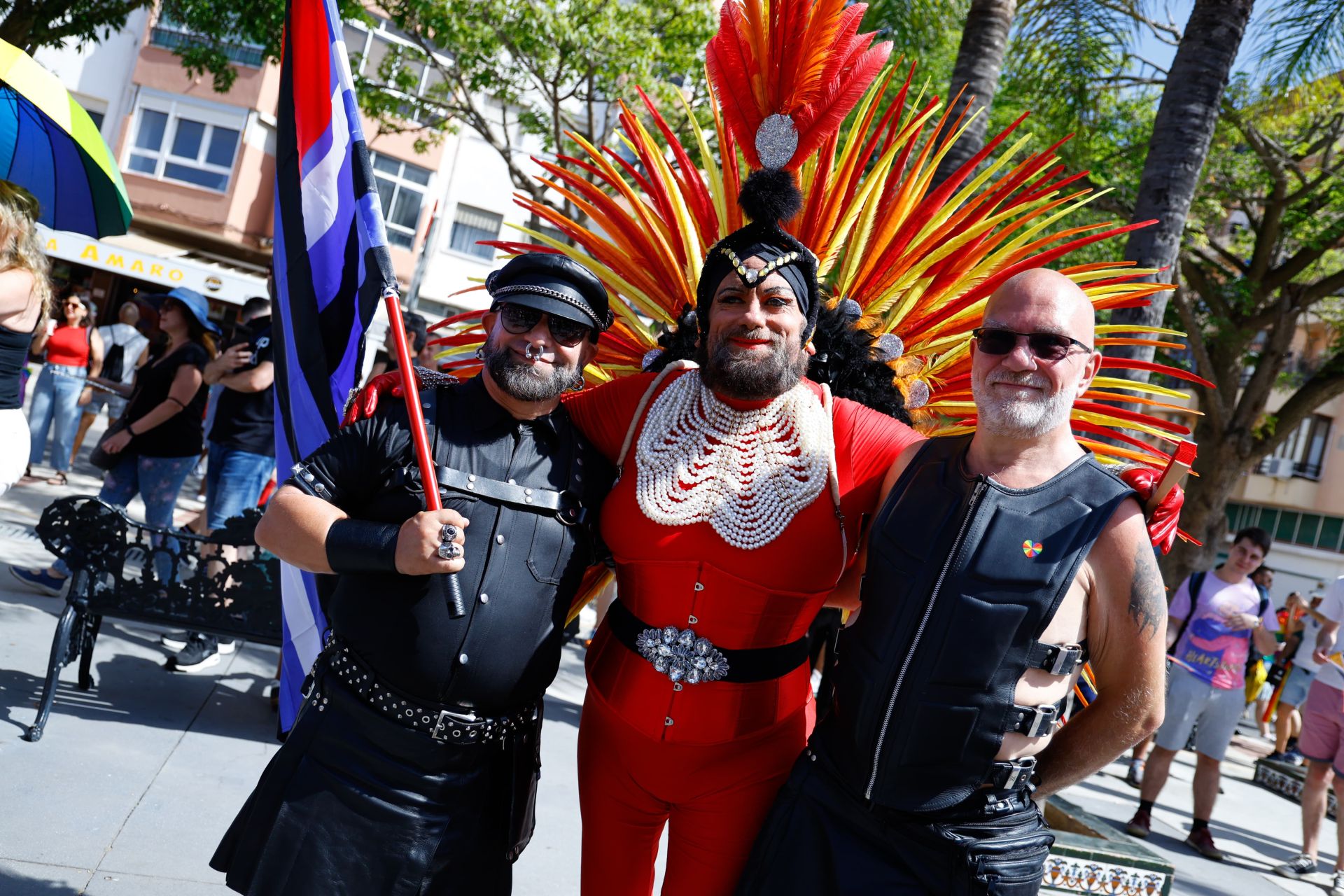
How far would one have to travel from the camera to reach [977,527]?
1.98 m

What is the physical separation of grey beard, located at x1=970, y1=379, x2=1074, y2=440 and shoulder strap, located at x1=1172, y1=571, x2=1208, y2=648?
4.73 meters

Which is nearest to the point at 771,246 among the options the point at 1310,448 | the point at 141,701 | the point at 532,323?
the point at 532,323

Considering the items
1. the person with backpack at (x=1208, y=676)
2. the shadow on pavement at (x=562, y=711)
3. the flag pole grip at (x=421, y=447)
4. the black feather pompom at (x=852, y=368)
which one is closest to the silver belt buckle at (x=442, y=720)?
the flag pole grip at (x=421, y=447)

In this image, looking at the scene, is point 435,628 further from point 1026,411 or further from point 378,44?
point 378,44

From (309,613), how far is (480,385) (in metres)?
1.18

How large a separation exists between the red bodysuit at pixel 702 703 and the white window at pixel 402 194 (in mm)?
20298

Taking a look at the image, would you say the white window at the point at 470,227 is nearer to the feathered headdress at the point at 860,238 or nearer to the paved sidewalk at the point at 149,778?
the paved sidewalk at the point at 149,778

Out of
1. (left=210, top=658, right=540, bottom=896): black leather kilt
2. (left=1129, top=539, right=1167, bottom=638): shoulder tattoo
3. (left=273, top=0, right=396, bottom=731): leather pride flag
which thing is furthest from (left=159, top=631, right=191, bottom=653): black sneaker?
(left=1129, top=539, right=1167, bottom=638): shoulder tattoo

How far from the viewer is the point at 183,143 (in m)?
20.4

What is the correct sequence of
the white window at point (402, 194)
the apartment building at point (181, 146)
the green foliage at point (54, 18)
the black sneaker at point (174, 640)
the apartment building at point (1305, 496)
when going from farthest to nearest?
the apartment building at point (1305, 496) → the white window at point (402, 194) → the apartment building at point (181, 146) → the green foliage at point (54, 18) → the black sneaker at point (174, 640)

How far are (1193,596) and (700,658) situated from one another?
486 cm

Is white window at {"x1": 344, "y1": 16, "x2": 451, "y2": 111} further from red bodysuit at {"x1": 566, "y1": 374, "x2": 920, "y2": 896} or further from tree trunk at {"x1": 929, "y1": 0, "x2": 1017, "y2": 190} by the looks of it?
red bodysuit at {"x1": 566, "y1": 374, "x2": 920, "y2": 896}

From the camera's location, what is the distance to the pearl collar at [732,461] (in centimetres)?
237

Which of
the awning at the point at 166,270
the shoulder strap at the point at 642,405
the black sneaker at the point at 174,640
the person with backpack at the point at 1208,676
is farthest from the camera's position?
the awning at the point at 166,270
